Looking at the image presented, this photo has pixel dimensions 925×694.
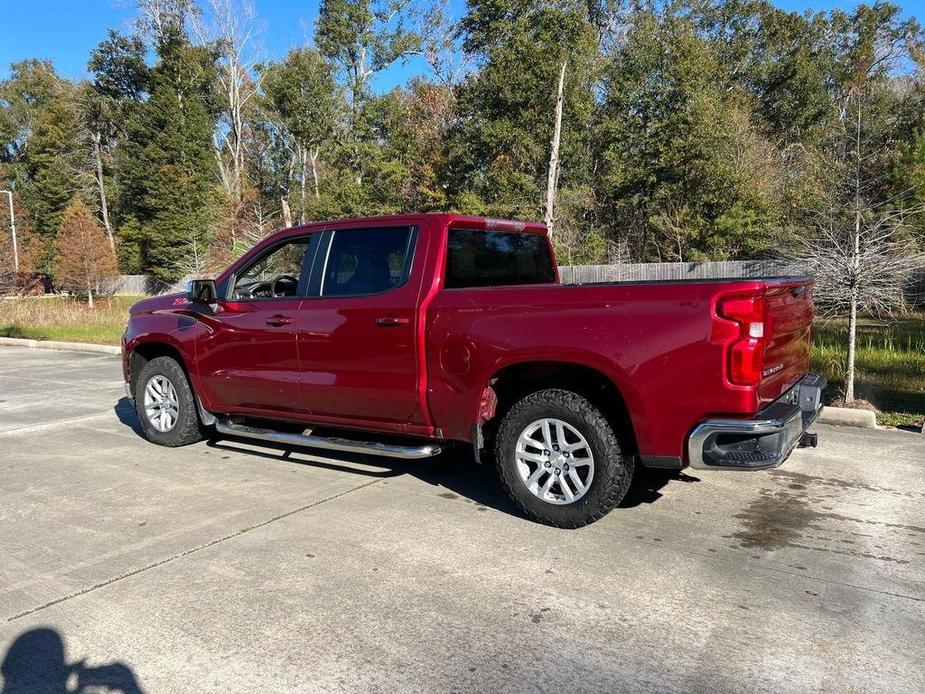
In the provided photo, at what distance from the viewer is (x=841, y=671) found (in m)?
3.01

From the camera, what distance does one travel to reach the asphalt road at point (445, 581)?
3.07 metres

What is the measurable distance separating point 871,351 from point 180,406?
402 inches

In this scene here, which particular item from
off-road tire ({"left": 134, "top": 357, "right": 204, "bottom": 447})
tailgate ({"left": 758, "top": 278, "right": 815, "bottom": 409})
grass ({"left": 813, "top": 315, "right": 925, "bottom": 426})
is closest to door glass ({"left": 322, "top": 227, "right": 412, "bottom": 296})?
off-road tire ({"left": 134, "top": 357, "right": 204, "bottom": 447})

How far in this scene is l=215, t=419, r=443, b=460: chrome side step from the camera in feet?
16.7

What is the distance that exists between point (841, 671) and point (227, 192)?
171 feet

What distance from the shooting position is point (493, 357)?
468cm

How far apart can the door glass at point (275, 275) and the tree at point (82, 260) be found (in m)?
32.3

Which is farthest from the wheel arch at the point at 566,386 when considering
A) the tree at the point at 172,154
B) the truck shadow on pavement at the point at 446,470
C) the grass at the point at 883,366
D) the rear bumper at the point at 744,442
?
the tree at the point at 172,154

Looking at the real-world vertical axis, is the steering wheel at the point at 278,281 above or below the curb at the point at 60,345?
above

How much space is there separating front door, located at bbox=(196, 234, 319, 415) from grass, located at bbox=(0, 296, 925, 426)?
20.2 ft

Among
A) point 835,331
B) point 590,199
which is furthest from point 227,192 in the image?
point 835,331

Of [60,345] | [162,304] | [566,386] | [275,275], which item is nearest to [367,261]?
[275,275]

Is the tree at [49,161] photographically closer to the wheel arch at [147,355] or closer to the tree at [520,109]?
the tree at [520,109]

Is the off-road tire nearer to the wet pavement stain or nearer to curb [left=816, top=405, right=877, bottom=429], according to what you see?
the wet pavement stain
